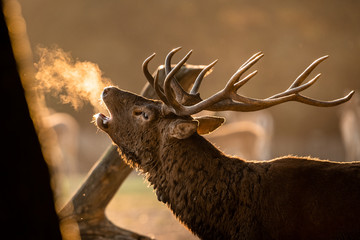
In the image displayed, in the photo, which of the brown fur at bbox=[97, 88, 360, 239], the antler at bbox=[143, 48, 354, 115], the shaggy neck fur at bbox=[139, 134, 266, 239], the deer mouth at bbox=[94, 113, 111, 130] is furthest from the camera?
the deer mouth at bbox=[94, 113, 111, 130]

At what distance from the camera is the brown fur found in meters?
3.11

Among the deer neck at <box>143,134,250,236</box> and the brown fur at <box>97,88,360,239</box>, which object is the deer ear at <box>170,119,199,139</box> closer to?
the brown fur at <box>97,88,360,239</box>

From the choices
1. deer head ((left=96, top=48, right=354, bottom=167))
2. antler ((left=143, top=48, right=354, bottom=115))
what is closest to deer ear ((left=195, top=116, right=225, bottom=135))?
deer head ((left=96, top=48, right=354, bottom=167))

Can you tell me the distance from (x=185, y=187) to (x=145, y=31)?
67.7 feet

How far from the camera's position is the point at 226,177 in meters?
3.43

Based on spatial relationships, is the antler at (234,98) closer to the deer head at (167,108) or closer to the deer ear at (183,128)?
the deer head at (167,108)

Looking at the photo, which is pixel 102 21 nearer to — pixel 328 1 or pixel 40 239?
pixel 328 1

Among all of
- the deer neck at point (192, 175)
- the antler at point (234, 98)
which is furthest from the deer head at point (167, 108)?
the deer neck at point (192, 175)

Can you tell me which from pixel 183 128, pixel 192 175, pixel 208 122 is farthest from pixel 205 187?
pixel 208 122

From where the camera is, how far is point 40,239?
208 centimetres

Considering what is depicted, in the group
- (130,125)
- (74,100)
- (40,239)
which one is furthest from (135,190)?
(40,239)

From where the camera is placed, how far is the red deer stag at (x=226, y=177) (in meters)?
3.12

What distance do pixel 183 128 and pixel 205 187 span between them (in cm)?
48

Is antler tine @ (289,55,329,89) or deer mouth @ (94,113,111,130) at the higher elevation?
deer mouth @ (94,113,111,130)
